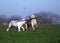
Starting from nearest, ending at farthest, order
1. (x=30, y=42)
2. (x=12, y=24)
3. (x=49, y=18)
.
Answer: (x=30, y=42) < (x=12, y=24) < (x=49, y=18)

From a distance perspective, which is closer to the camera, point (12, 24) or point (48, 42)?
point (48, 42)

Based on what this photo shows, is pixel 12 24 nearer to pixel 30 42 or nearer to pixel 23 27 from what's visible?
pixel 23 27

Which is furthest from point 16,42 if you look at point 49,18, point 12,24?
point 49,18

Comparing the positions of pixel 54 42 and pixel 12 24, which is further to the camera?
pixel 12 24

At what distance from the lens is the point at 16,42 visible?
10.7 meters

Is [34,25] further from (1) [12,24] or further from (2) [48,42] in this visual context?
(2) [48,42]

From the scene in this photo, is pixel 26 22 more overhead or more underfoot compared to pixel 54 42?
more overhead

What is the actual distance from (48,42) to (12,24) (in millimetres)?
10438

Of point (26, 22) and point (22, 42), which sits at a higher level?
point (26, 22)

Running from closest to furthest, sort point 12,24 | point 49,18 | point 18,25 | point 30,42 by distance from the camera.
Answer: point 30,42 < point 18,25 < point 12,24 < point 49,18

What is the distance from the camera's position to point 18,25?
19.3 metres

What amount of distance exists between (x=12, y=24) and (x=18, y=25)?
158 cm

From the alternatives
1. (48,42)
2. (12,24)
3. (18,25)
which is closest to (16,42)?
(48,42)

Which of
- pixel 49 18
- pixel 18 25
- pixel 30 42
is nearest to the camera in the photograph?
pixel 30 42
